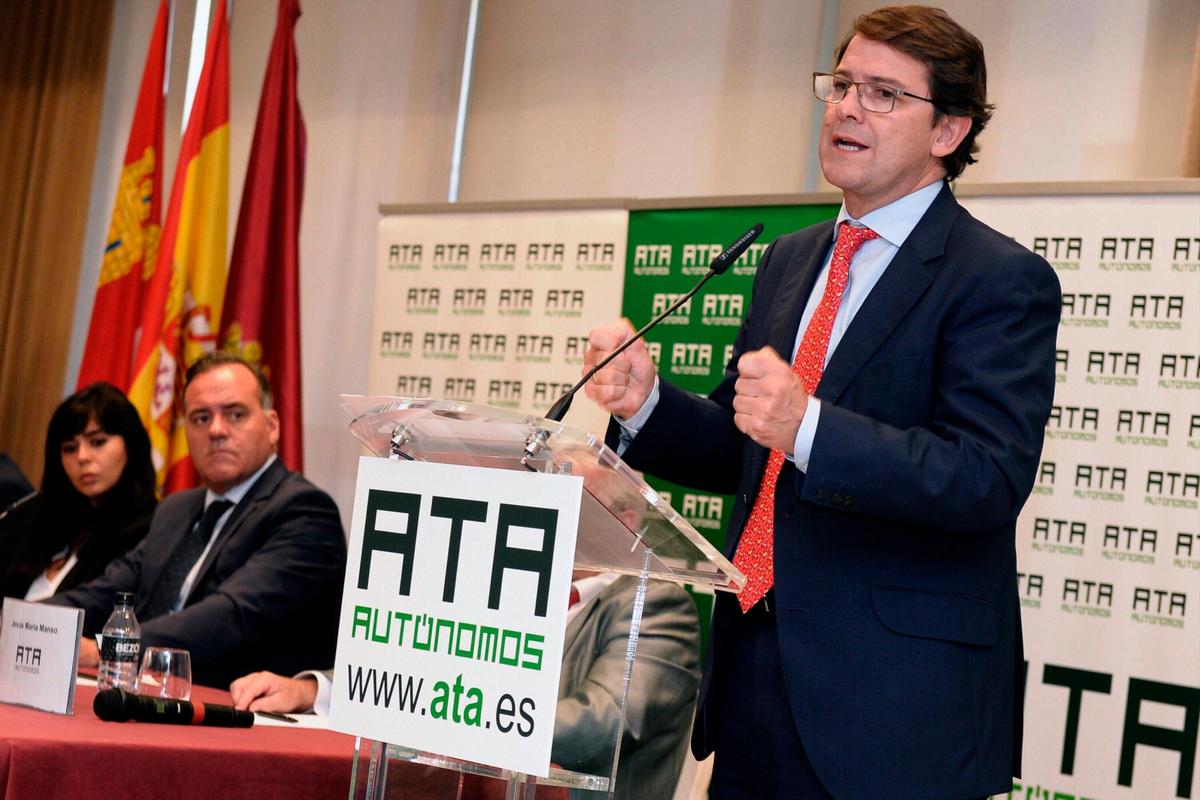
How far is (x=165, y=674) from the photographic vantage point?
2445 millimetres

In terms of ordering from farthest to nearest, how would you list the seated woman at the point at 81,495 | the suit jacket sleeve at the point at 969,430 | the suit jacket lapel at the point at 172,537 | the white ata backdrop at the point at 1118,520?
the seated woman at the point at 81,495
the suit jacket lapel at the point at 172,537
the white ata backdrop at the point at 1118,520
the suit jacket sleeve at the point at 969,430

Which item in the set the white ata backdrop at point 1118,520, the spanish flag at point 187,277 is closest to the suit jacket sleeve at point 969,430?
the white ata backdrop at point 1118,520

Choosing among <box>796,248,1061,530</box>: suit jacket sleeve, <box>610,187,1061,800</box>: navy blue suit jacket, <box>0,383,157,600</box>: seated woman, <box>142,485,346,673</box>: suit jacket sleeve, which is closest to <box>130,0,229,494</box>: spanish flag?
<box>0,383,157,600</box>: seated woman

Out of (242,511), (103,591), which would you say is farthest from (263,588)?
(103,591)

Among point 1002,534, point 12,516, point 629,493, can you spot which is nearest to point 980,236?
point 1002,534

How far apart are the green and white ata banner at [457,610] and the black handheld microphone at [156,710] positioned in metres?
0.60

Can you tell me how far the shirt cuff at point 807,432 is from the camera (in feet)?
5.38

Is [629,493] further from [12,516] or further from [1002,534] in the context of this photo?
[12,516]

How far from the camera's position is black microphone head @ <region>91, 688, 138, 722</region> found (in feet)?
7.04

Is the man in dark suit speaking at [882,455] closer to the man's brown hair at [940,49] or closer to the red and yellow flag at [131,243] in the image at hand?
the man's brown hair at [940,49]

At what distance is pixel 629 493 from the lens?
1.57 m

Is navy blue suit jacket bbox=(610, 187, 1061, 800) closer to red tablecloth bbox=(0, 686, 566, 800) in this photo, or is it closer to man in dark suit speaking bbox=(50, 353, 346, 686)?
red tablecloth bbox=(0, 686, 566, 800)

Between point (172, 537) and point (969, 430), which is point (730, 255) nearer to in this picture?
point (969, 430)

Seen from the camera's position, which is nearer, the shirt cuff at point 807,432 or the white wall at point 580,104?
the shirt cuff at point 807,432
